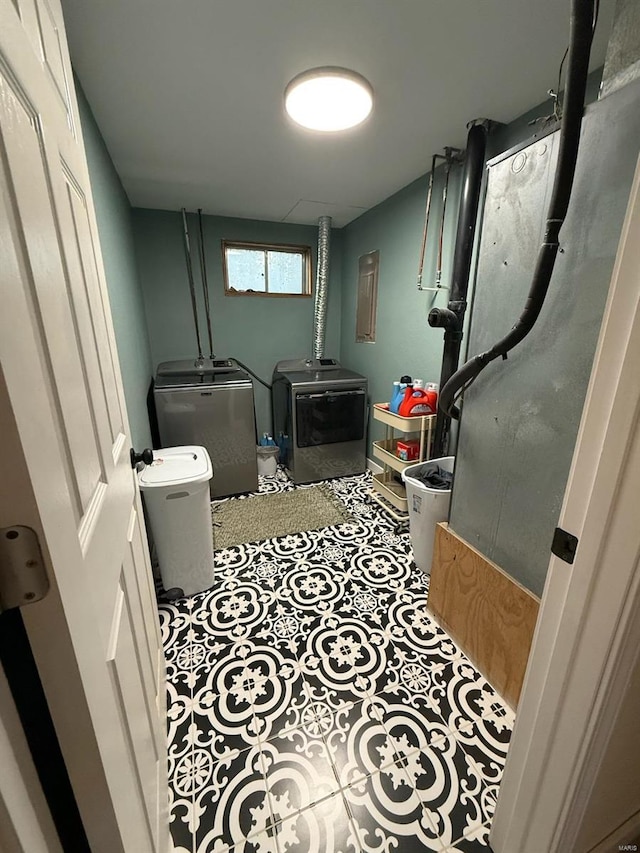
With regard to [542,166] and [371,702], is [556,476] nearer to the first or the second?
[542,166]

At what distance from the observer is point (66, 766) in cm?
47

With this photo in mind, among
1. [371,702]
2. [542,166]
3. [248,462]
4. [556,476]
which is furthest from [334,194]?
[371,702]

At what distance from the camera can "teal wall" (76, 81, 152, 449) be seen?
4.86ft

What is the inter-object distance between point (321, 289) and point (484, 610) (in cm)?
275

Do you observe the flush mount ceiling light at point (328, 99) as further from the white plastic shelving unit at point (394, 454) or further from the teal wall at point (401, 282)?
the white plastic shelving unit at point (394, 454)

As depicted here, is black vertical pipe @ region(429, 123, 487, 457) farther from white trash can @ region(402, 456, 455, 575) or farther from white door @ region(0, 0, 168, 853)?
white door @ region(0, 0, 168, 853)

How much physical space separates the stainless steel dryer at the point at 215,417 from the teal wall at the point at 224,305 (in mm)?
428

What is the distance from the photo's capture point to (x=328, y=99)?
4.67ft

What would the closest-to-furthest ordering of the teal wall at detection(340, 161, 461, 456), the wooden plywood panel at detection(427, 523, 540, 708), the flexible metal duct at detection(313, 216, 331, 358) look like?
the wooden plywood panel at detection(427, 523, 540, 708), the teal wall at detection(340, 161, 461, 456), the flexible metal duct at detection(313, 216, 331, 358)

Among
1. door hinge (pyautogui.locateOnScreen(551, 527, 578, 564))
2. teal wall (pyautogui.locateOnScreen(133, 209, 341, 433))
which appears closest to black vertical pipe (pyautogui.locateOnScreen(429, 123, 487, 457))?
door hinge (pyautogui.locateOnScreen(551, 527, 578, 564))

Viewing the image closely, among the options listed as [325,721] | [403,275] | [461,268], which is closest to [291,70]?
[461,268]

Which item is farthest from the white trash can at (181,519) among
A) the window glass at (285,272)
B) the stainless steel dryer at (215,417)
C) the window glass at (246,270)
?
the window glass at (285,272)

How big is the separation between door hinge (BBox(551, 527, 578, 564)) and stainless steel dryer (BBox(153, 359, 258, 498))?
224 centimetres

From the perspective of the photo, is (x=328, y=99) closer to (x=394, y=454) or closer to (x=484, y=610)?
(x=394, y=454)
